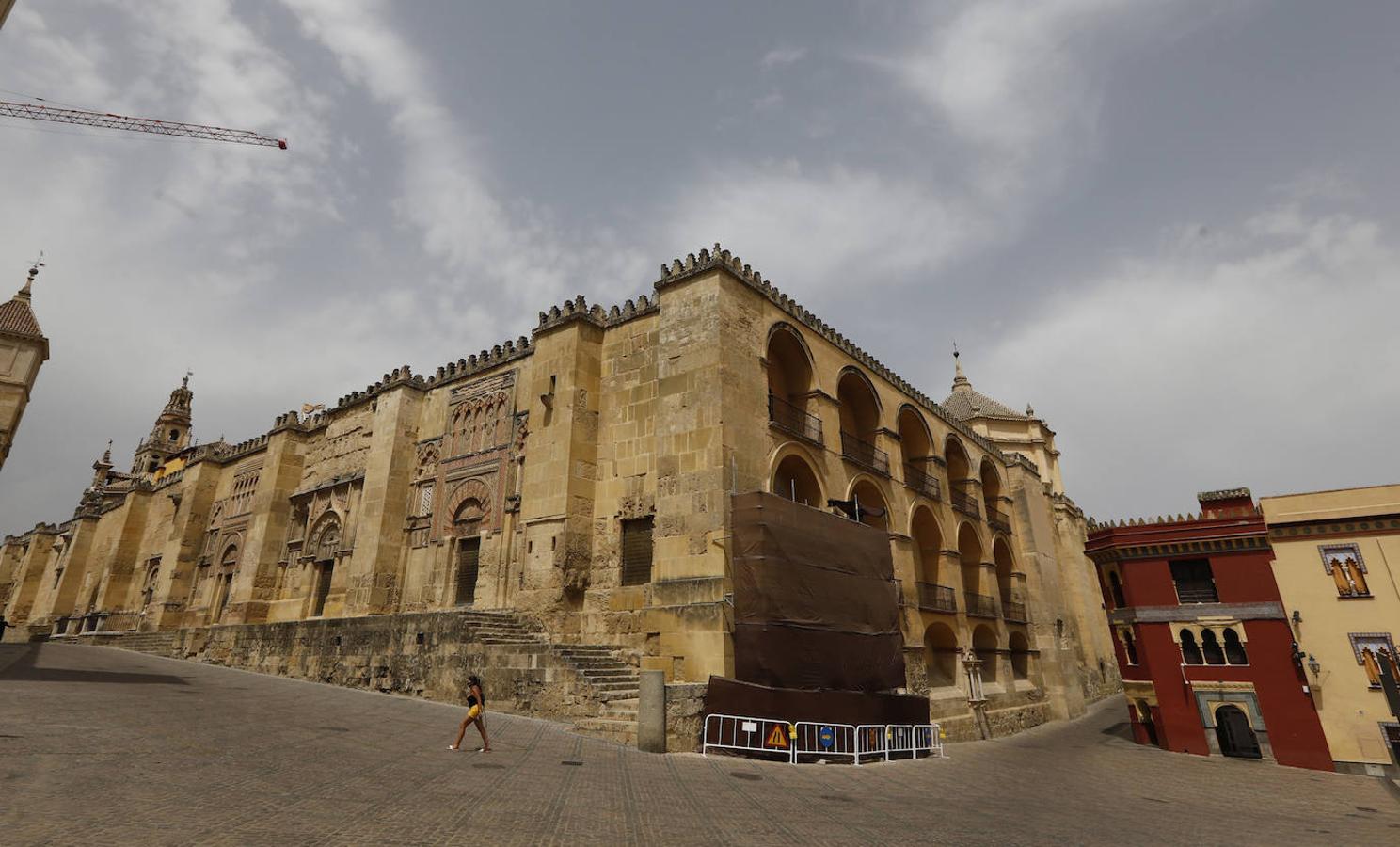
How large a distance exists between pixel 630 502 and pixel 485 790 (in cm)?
995

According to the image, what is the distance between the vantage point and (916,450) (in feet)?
82.5

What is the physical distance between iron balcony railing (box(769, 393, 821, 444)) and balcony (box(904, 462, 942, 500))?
5903 mm

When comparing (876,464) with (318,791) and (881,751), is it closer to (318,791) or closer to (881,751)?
(881,751)

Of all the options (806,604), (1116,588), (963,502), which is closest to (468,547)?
(806,604)

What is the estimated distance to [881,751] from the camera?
540 inches

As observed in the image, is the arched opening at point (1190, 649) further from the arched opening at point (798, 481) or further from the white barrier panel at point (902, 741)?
the arched opening at point (798, 481)

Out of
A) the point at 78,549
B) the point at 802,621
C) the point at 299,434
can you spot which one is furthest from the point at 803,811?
the point at 78,549

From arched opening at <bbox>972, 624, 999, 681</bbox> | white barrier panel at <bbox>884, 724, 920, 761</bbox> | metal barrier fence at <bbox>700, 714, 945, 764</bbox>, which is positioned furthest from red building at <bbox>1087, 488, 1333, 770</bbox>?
metal barrier fence at <bbox>700, 714, 945, 764</bbox>

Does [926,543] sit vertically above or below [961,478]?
below

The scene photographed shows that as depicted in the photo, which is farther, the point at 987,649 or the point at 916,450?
the point at 916,450

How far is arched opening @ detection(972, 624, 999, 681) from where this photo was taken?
24.1 meters

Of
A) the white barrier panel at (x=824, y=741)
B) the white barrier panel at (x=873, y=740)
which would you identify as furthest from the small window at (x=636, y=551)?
the white barrier panel at (x=873, y=740)

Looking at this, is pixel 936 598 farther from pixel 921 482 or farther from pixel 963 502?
pixel 963 502

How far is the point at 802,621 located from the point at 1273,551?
15.6m
